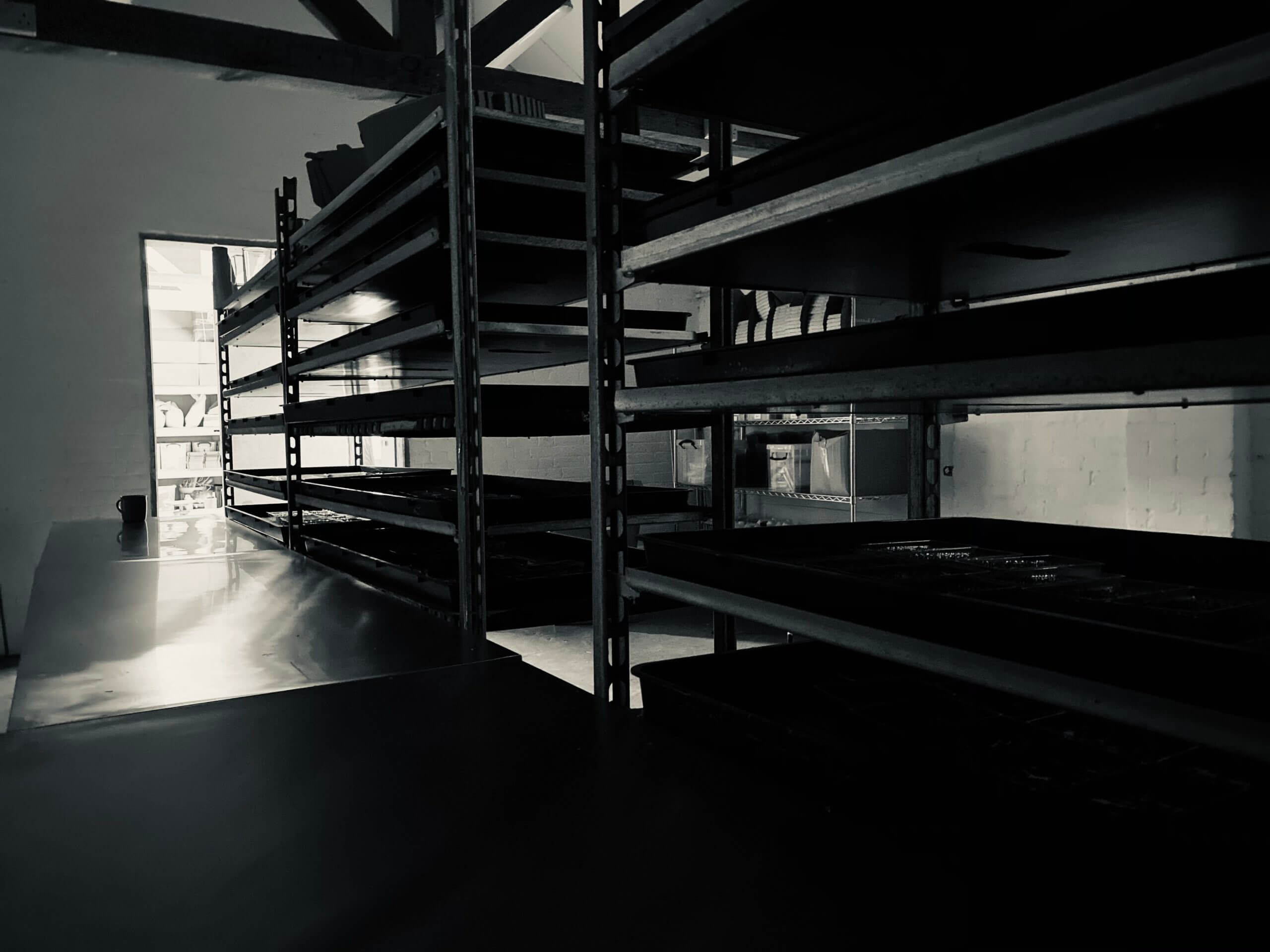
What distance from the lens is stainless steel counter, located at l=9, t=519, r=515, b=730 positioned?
3.85 feet

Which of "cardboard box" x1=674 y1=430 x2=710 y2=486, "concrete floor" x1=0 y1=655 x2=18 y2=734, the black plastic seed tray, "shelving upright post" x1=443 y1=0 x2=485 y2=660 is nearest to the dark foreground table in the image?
"shelving upright post" x1=443 y1=0 x2=485 y2=660

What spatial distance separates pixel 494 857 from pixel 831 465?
454cm

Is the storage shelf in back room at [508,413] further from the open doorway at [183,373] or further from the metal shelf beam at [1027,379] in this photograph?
the open doorway at [183,373]

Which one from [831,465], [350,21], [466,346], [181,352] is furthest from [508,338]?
[181,352]

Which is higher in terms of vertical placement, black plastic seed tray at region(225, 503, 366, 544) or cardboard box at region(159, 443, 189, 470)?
cardboard box at region(159, 443, 189, 470)

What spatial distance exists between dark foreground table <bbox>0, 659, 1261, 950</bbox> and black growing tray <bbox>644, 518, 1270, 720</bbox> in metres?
0.14

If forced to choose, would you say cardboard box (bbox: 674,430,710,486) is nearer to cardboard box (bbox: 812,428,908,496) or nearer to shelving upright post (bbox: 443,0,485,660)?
cardboard box (bbox: 812,428,908,496)

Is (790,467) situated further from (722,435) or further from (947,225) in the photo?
(947,225)

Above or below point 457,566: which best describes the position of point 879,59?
above

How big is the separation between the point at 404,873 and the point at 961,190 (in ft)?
2.69

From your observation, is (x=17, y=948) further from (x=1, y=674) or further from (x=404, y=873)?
(x=1, y=674)

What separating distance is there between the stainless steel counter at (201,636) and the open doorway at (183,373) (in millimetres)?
3569

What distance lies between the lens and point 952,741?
102cm

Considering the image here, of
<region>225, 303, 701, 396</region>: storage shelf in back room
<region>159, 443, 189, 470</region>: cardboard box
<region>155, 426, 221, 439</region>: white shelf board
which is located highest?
<region>225, 303, 701, 396</region>: storage shelf in back room
